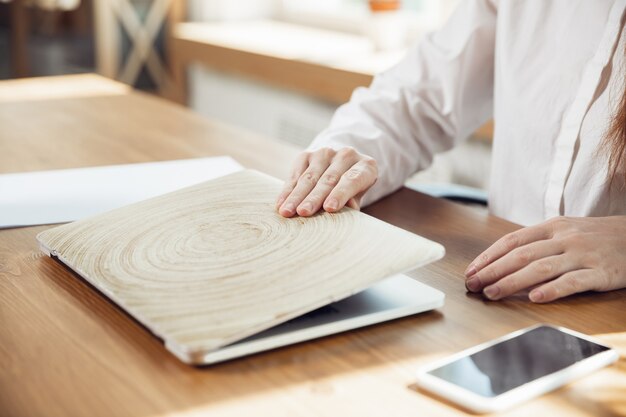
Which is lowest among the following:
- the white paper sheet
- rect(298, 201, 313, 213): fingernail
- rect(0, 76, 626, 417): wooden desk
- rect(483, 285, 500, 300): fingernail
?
the white paper sheet

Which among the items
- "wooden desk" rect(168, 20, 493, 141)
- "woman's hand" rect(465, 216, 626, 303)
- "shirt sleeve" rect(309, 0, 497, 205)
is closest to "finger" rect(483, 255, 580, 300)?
"woman's hand" rect(465, 216, 626, 303)

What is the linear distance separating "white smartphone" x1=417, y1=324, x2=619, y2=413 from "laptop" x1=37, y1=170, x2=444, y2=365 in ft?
0.34

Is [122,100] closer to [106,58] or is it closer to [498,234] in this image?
[498,234]

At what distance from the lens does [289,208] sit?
0.91 metres

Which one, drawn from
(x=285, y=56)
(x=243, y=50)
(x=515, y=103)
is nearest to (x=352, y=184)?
(x=515, y=103)

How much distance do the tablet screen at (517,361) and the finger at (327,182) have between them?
0.28 meters

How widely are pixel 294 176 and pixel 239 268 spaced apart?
25 cm

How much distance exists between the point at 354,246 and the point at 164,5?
3.31 metres

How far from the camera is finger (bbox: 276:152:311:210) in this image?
0.94 meters

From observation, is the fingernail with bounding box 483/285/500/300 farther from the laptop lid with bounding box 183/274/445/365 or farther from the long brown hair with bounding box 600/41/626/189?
the long brown hair with bounding box 600/41/626/189

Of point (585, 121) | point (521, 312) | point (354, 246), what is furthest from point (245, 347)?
point (585, 121)

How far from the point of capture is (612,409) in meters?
0.62

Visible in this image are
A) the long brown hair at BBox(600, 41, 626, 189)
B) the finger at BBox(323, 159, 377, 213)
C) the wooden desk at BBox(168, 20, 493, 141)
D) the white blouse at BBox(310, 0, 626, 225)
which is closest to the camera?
the finger at BBox(323, 159, 377, 213)

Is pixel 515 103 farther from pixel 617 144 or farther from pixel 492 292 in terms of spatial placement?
pixel 492 292
